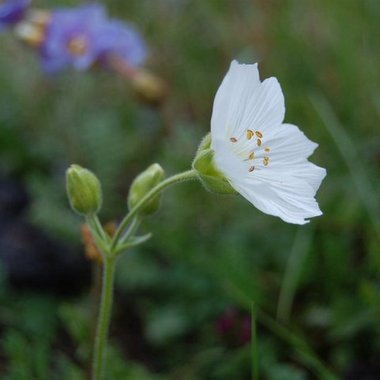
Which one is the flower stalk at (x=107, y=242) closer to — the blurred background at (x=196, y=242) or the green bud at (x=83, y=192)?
the green bud at (x=83, y=192)

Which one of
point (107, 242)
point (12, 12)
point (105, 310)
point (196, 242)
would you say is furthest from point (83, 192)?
point (12, 12)

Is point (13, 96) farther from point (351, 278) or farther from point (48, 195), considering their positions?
point (351, 278)

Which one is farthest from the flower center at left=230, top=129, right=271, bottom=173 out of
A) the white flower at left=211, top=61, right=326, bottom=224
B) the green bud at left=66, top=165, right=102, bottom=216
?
the green bud at left=66, top=165, right=102, bottom=216

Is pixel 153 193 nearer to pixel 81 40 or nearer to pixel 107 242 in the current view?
pixel 107 242

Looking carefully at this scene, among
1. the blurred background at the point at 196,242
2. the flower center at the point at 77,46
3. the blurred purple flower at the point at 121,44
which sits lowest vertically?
the blurred background at the point at 196,242

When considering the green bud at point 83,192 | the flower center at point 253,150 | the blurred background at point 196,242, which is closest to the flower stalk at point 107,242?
the green bud at point 83,192

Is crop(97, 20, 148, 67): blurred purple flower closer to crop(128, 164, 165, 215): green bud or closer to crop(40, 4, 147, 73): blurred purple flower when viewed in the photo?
crop(40, 4, 147, 73): blurred purple flower

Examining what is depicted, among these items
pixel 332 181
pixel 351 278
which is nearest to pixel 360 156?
pixel 332 181
